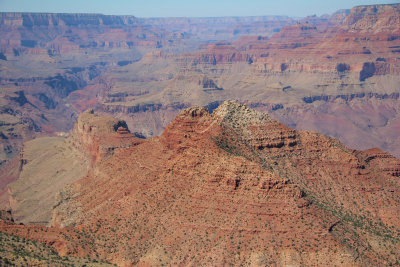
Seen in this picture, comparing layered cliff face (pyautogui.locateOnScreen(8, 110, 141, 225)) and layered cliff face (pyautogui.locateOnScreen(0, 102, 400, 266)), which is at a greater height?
layered cliff face (pyautogui.locateOnScreen(0, 102, 400, 266))

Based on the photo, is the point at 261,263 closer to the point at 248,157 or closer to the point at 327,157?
the point at 248,157

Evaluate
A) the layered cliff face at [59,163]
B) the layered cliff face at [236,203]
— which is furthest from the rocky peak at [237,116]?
the layered cliff face at [59,163]

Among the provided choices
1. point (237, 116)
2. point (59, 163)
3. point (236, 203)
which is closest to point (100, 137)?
point (59, 163)

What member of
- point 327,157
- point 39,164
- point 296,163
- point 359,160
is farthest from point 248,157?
point 39,164

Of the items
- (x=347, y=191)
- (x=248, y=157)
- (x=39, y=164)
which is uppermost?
(x=248, y=157)

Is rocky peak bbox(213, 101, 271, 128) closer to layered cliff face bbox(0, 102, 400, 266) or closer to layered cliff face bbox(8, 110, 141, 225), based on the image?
layered cliff face bbox(0, 102, 400, 266)

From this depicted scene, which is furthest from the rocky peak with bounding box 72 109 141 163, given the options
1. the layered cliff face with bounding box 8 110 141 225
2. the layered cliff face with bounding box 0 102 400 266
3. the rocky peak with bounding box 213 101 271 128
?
the rocky peak with bounding box 213 101 271 128

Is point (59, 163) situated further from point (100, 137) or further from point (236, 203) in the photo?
point (236, 203)

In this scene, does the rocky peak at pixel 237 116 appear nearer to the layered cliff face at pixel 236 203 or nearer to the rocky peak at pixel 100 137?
the layered cliff face at pixel 236 203
